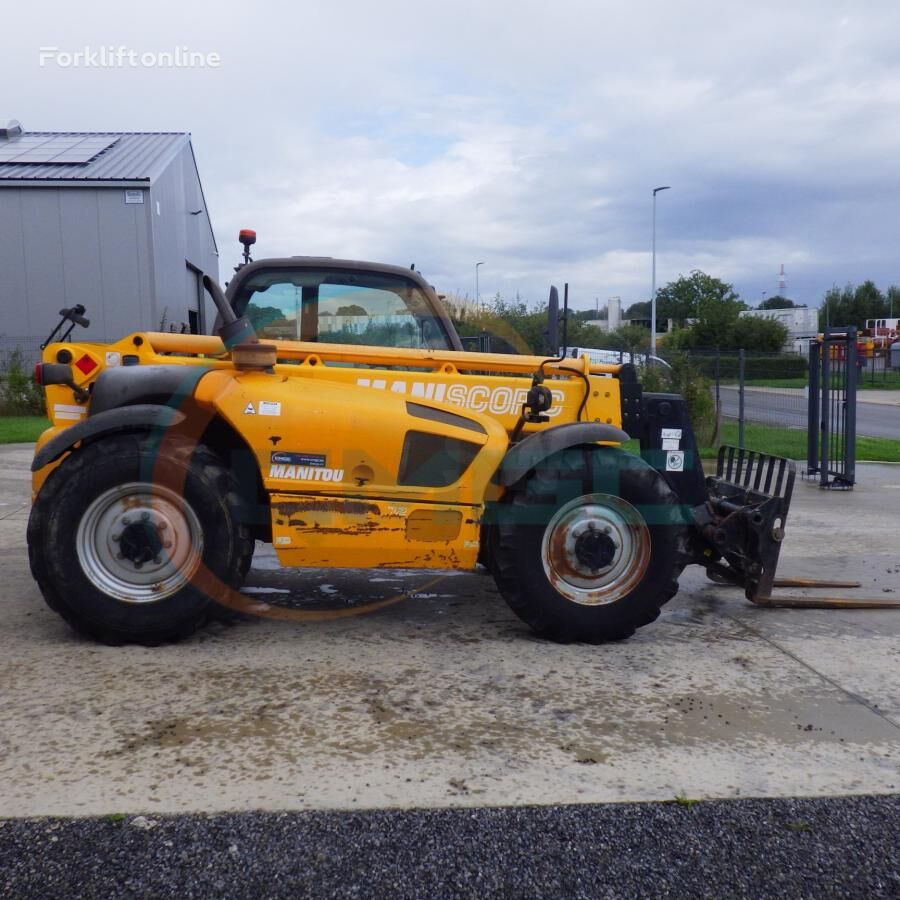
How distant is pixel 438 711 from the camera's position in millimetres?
3822

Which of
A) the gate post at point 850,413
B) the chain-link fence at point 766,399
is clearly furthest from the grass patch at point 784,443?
the gate post at point 850,413

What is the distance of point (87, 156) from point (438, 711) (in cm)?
2251

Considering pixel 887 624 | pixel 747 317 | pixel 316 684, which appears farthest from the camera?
pixel 747 317

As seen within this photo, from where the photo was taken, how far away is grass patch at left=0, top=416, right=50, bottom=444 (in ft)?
47.7

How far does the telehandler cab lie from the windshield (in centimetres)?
66

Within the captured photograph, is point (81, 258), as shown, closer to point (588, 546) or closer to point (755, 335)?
point (588, 546)

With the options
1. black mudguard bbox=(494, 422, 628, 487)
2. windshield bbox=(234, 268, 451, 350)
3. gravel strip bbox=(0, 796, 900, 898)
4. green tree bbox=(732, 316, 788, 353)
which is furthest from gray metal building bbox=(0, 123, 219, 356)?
green tree bbox=(732, 316, 788, 353)

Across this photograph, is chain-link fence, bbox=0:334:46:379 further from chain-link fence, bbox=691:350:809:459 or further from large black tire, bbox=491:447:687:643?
large black tire, bbox=491:447:687:643

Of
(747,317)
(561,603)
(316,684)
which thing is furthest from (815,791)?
(747,317)

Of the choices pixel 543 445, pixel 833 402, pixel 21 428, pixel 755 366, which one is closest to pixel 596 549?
pixel 543 445

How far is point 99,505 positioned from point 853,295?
3363 inches

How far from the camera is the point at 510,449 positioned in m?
4.79

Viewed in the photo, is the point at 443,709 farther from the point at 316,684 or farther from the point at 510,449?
the point at 510,449

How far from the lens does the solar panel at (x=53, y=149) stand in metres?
22.6
